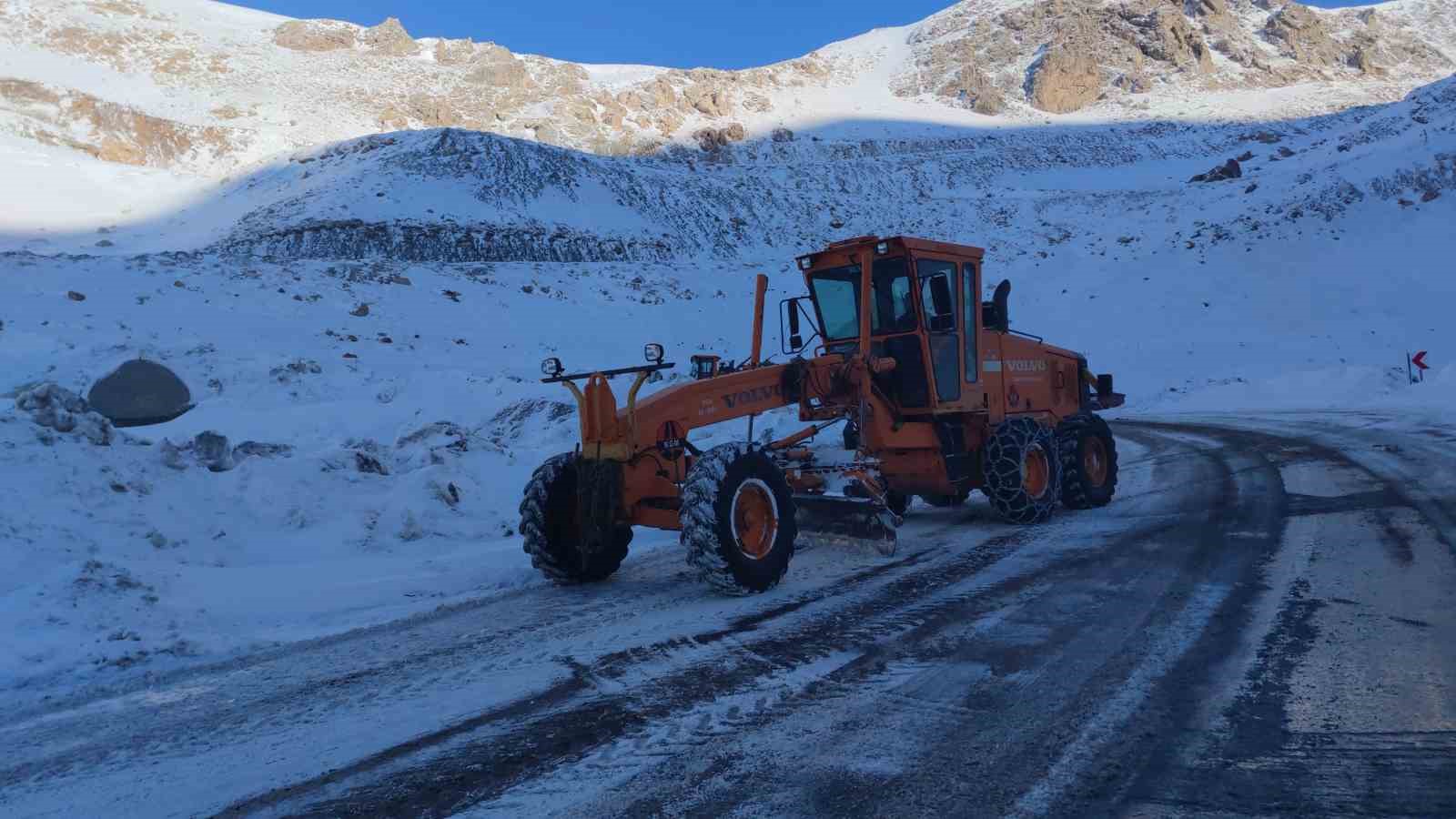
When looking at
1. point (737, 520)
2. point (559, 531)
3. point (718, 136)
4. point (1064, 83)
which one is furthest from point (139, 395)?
point (1064, 83)

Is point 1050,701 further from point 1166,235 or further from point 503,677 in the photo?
point 1166,235

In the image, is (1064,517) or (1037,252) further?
(1037,252)

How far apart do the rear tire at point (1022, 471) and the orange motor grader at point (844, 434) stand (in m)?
0.02

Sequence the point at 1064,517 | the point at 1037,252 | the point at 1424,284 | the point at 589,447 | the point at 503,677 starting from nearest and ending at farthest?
the point at 503,677, the point at 589,447, the point at 1064,517, the point at 1424,284, the point at 1037,252

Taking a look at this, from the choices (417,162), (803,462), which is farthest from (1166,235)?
(803,462)

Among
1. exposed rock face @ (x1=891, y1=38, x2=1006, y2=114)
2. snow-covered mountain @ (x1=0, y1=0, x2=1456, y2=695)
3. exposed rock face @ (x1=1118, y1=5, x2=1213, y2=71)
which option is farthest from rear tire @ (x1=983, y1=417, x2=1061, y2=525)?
exposed rock face @ (x1=1118, y1=5, x2=1213, y2=71)

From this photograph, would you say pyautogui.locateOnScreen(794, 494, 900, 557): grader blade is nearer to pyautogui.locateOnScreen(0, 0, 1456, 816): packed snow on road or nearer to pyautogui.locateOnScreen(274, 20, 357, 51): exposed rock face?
pyautogui.locateOnScreen(0, 0, 1456, 816): packed snow on road

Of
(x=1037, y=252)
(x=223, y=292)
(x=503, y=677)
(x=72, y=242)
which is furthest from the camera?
(x=1037, y=252)

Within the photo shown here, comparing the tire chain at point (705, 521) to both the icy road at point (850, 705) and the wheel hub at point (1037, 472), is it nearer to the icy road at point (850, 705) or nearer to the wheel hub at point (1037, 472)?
the icy road at point (850, 705)

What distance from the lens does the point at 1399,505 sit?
832 centimetres

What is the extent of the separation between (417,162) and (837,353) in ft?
116

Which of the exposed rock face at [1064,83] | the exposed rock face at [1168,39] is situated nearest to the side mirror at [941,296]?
the exposed rock face at [1064,83]

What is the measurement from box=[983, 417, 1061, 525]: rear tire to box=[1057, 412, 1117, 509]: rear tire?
408 mm

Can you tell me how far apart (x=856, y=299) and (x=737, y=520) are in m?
3.03
